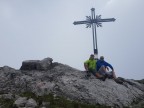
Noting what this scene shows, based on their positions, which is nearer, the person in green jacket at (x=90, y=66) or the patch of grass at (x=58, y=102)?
the patch of grass at (x=58, y=102)

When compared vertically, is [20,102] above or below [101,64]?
below

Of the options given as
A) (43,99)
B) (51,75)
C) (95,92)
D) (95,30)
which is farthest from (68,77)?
(95,30)

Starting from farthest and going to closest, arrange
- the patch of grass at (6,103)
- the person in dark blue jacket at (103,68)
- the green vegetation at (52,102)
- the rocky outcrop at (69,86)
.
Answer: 1. the person in dark blue jacket at (103,68)
2. the rocky outcrop at (69,86)
3. the green vegetation at (52,102)
4. the patch of grass at (6,103)

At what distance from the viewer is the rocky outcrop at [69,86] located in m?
22.9

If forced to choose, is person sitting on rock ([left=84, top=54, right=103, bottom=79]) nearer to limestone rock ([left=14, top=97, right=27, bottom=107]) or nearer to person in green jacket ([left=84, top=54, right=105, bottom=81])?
person in green jacket ([left=84, top=54, right=105, bottom=81])

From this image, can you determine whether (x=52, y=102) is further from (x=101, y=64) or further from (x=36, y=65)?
(x=36, y=65)

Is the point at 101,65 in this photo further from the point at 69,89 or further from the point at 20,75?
the point at 20,75

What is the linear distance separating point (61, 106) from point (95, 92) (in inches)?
164

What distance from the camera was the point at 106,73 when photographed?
26.9 m

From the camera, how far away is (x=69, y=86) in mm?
23875

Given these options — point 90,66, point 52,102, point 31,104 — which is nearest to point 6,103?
point 31,104

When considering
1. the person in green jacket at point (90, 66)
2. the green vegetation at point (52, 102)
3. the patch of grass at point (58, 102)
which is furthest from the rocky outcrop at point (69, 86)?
the patch of grass at point (58, 102)

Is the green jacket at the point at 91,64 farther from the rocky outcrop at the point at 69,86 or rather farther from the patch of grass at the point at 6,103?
the patch of grass at the point at 6,103

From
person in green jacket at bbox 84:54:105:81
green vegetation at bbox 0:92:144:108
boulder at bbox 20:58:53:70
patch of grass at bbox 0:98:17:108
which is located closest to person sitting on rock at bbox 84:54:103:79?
person in green jacket at bbox 84:54:105:81
